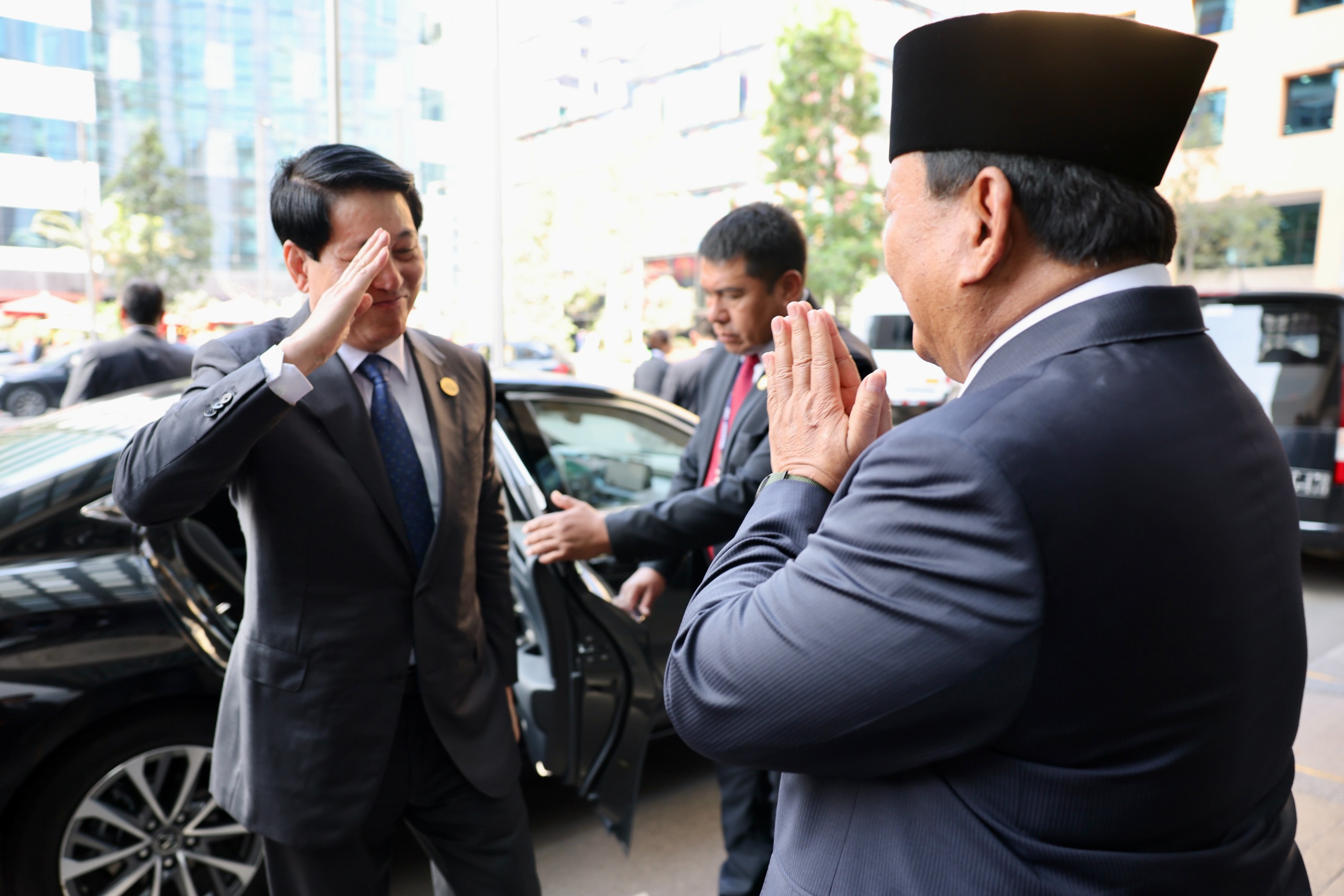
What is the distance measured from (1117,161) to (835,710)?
2.04ft

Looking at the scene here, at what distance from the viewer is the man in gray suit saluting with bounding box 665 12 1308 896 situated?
33.8 inches

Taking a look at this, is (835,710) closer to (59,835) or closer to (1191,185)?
(59,835)

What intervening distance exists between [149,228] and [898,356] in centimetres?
1420

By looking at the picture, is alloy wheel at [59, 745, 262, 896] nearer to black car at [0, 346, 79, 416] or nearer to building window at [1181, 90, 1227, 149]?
black car at [0, 346, 79, 416]

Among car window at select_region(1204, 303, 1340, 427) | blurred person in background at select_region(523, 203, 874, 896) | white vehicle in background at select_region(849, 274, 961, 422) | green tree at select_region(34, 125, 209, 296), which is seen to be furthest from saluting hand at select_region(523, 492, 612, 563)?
green tree at select_region(34, 125, 209, 296)

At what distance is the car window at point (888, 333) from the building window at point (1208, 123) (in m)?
6.40

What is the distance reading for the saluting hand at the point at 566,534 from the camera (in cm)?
→ 246

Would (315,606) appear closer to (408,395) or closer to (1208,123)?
(408,395)

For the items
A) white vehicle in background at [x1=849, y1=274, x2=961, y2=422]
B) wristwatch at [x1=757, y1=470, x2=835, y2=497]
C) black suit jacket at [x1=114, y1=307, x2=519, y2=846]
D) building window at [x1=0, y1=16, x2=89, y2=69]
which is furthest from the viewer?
white vehicle in background at [x1=849, y1=274, x2=961, y2=422]

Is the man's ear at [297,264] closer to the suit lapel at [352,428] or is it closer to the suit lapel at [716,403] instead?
the suit lapel at [352,428]

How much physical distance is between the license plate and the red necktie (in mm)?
5255

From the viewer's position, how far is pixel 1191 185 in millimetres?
19031

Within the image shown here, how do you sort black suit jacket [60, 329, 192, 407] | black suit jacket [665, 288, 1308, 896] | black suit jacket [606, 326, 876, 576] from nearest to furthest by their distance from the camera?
black suit jacket [665, 288, 1308, 896], black suit jacket [606, 326, 876, 576], black suit jacket [60, 329, 192, 407]

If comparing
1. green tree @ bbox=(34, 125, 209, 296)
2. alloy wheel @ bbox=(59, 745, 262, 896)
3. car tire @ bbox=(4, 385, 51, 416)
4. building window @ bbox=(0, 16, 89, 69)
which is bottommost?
car tire @ bbox=(4, 385, 51, 416)
